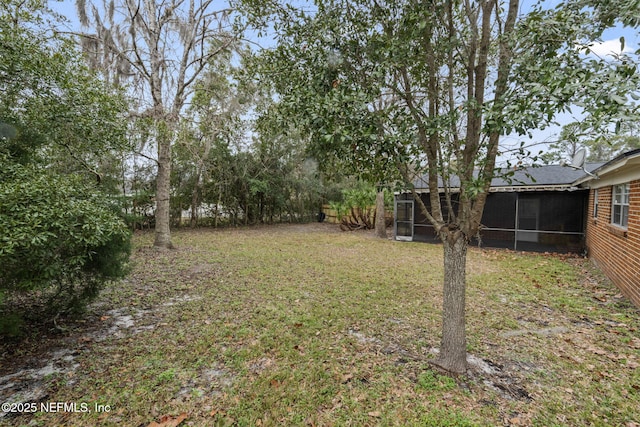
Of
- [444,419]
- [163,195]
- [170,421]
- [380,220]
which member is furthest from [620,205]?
[163,195]

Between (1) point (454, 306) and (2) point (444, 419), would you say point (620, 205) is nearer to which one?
(1) point (454, 306)

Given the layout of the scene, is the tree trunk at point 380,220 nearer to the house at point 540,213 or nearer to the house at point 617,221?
the house at point 540,213

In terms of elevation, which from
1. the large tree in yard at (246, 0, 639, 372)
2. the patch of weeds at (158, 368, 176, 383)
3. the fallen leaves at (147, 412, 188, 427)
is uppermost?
the large tree in yard at (246, 0, 639, 372)

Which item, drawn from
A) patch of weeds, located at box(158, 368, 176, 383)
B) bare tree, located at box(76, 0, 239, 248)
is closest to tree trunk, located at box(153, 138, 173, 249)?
bare tree, located at box(76, 0, 239, 248)

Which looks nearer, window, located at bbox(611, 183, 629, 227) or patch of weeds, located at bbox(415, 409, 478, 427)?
patch of weeds, located at bbox(415, 409, 478, 427)

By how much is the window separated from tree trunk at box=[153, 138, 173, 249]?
9887mm

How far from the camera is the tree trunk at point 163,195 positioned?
26.1 ft

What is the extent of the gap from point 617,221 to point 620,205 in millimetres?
408

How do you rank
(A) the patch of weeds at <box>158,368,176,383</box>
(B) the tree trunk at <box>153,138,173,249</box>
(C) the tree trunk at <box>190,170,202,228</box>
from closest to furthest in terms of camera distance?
1. (A) the patch of weeds at <box>158,368,176,383</box>
2. (B) the tree trunk at <box>153,138,173,249</box>
3. (C) the tree trunk at <box>190,170,202,228</box>

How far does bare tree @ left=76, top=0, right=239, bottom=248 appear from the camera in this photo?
7192mm

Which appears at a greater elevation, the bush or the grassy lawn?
the bush

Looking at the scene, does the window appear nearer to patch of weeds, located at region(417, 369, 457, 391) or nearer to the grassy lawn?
the grassy lawn

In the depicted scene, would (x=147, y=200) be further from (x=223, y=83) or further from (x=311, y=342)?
(x=311, y=342)

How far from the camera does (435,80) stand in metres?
2.63
